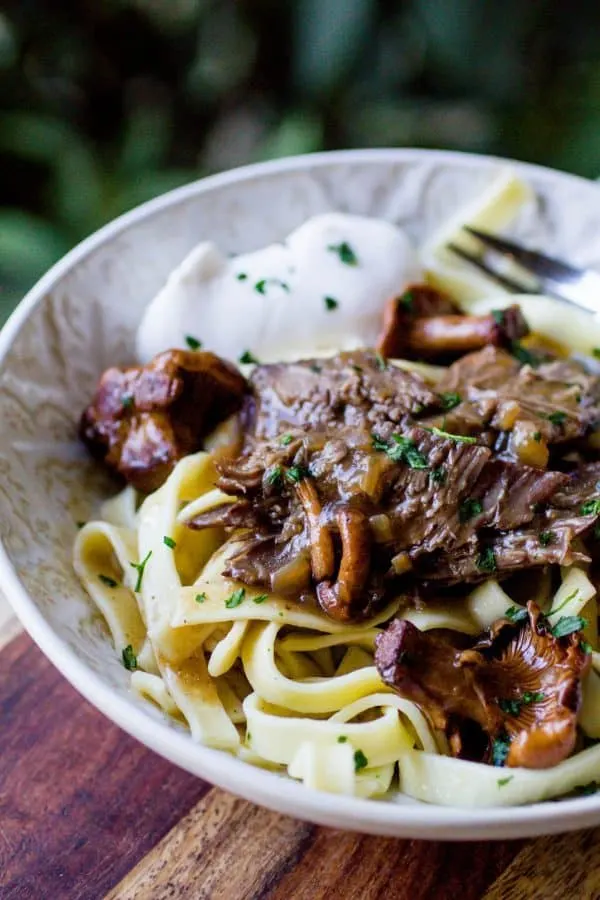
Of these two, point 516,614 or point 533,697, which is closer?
point 533,697

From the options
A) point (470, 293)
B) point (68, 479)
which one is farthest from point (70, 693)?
point (470, 293)

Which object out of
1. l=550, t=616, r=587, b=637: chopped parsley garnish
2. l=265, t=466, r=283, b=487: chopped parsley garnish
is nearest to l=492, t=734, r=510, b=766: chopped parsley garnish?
l=550, t=616, r=587, b=637: chopped parsley garnish

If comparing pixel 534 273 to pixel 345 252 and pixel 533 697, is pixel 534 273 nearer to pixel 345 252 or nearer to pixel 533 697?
pixel 345 252

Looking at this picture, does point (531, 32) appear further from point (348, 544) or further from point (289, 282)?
point (348, 544)

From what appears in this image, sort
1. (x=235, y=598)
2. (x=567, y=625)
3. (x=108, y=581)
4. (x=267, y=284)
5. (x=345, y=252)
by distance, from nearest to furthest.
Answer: (x=567, y=625)
(x=235, y=598)
(x=108, y=581)
(x=267, y=284)
(x=345, y=252)

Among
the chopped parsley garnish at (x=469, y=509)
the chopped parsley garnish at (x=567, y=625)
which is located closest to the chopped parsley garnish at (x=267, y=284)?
the chopped parsley garnish at (x=469, y=509)

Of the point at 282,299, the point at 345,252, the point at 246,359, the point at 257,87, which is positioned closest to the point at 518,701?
the point at 246,359
